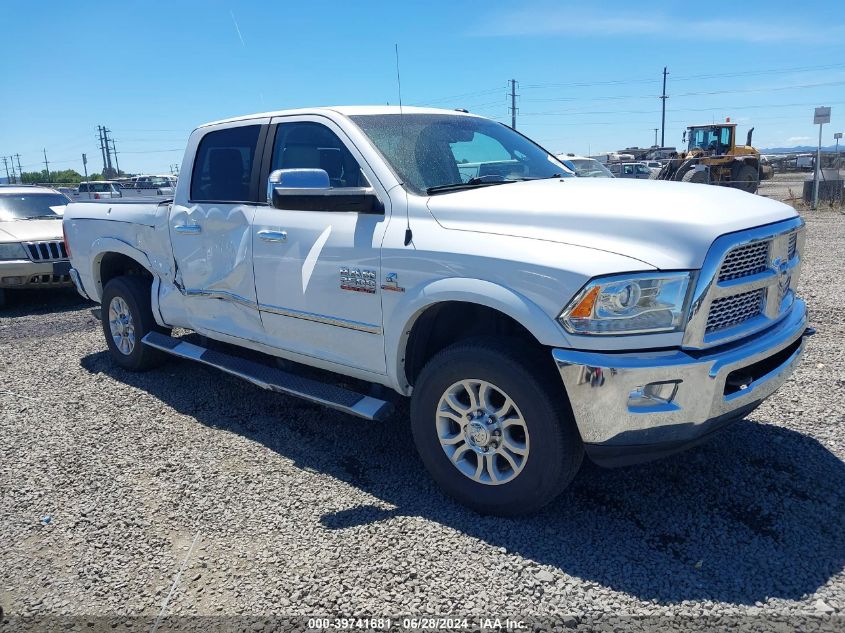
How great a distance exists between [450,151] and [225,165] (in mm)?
1724

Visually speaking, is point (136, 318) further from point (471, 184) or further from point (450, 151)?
point (471, 184)

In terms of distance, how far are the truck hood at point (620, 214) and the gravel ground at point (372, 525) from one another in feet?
4.37

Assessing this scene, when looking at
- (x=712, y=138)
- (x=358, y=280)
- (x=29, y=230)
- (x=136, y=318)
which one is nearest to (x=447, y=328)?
(x=358, y=280)

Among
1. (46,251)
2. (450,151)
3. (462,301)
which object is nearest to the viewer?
(462,301)

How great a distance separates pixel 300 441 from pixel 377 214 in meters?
1.65

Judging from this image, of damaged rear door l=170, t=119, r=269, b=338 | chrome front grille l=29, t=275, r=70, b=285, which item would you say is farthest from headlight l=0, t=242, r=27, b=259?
damaged rear door l=170, t=119, r=269, b=338

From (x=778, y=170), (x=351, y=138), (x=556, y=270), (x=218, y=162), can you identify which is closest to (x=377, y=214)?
(x=351, y=138)

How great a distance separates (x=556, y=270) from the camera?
2828mm

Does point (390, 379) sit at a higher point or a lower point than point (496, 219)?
lower

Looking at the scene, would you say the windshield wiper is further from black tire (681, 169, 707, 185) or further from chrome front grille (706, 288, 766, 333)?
black tire (681, 169, 707, 185)

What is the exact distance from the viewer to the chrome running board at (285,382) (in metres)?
3.74

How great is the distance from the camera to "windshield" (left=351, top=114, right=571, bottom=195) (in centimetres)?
374

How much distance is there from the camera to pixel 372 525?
327cm

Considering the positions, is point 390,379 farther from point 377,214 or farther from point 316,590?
point 316,590
